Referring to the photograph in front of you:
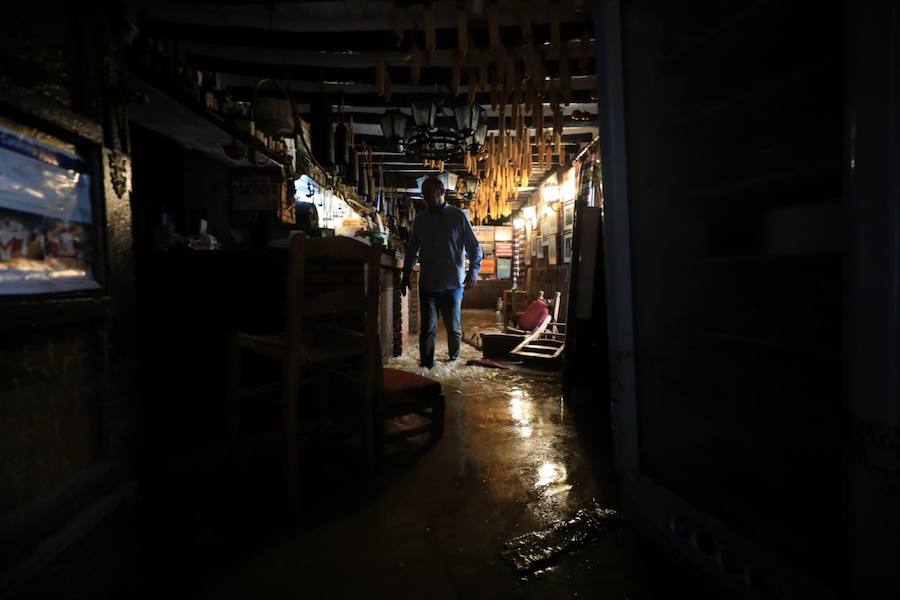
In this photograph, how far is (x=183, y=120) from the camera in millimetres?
4199

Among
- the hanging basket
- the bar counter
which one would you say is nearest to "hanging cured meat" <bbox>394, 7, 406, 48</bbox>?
the hanging basket

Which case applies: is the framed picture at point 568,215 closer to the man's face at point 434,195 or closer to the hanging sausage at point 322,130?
the man's face at point 434,195

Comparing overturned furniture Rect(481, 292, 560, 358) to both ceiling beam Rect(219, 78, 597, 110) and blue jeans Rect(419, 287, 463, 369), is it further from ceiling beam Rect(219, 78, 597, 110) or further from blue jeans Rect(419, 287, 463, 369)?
ceiling beam Rect(219, 78, 597, 110)

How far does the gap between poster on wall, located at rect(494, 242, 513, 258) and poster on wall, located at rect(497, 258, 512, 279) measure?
200 mm

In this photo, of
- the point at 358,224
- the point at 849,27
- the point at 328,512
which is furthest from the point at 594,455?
the point at 358,224

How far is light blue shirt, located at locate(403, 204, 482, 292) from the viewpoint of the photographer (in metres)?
4.85

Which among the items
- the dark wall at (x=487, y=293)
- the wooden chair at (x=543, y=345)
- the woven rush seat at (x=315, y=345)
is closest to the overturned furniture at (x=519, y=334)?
the wooden chair at (x=543, y=345)

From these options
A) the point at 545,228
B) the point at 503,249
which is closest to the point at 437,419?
the point at 545,228

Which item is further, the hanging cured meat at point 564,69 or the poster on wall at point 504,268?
the poster on wall at point 504,268

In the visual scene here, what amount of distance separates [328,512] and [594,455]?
166cm

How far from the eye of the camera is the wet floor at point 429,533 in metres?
1.51

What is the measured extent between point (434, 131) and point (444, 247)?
5.00 ft

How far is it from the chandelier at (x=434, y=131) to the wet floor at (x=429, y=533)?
3.73 meters

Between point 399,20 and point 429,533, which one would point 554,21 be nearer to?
point 399,20
